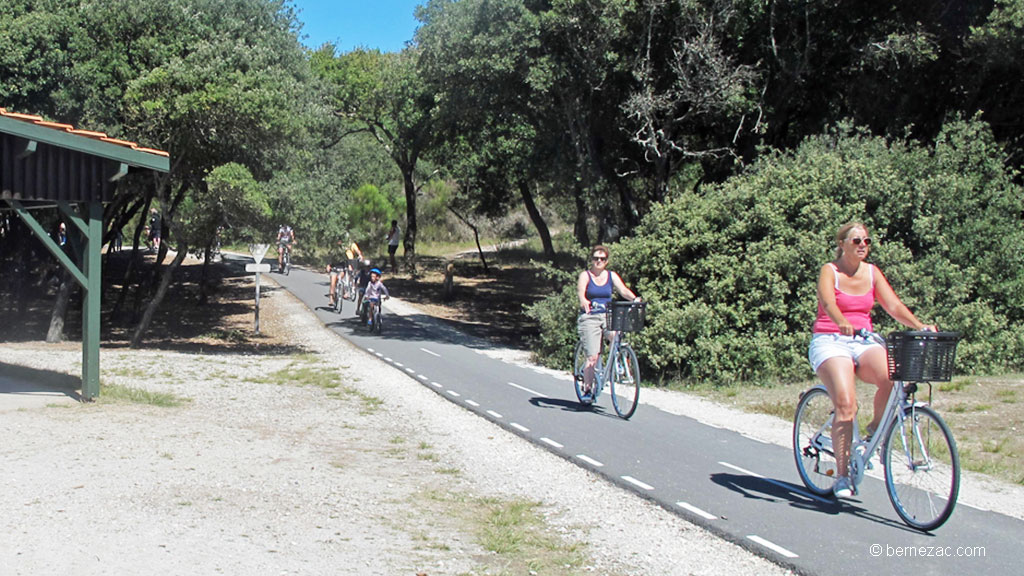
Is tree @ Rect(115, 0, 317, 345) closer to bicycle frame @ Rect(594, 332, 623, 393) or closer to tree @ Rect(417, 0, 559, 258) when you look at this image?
tree @ Rect(417, 0, 559, 258)

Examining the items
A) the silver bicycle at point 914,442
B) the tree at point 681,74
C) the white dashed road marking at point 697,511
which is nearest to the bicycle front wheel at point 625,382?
the white dashed road marking at point 697,511

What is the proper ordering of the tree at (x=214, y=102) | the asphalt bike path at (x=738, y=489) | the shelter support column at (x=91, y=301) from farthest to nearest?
the tree at (x=214, y=102)
the shelter support column at (x=91, y=301)
the asphalt bike path at (x=738, y=489)

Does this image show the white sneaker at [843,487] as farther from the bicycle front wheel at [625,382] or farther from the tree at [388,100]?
the tree at [388,100]

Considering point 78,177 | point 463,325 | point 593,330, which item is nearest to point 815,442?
point 593,330

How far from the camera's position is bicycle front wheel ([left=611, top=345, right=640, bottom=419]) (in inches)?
402

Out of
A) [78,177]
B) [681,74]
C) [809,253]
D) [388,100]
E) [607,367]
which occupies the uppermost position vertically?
[388,100]

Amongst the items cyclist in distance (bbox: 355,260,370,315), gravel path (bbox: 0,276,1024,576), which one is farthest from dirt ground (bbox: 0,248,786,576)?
cyclist in distance (bbox: 355,260,370,315)

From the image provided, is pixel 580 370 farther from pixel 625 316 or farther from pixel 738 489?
pixel 738 489

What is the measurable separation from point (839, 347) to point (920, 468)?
918 mm

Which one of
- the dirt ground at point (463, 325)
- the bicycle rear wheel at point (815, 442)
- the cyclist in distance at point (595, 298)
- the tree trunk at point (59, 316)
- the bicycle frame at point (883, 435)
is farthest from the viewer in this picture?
the tree trunk at point (59, 316)

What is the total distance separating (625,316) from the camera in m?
9.88

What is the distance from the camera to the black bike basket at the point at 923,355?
5.66m

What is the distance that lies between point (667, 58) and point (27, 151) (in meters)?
13.7

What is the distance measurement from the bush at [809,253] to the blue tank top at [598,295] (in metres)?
4.45
